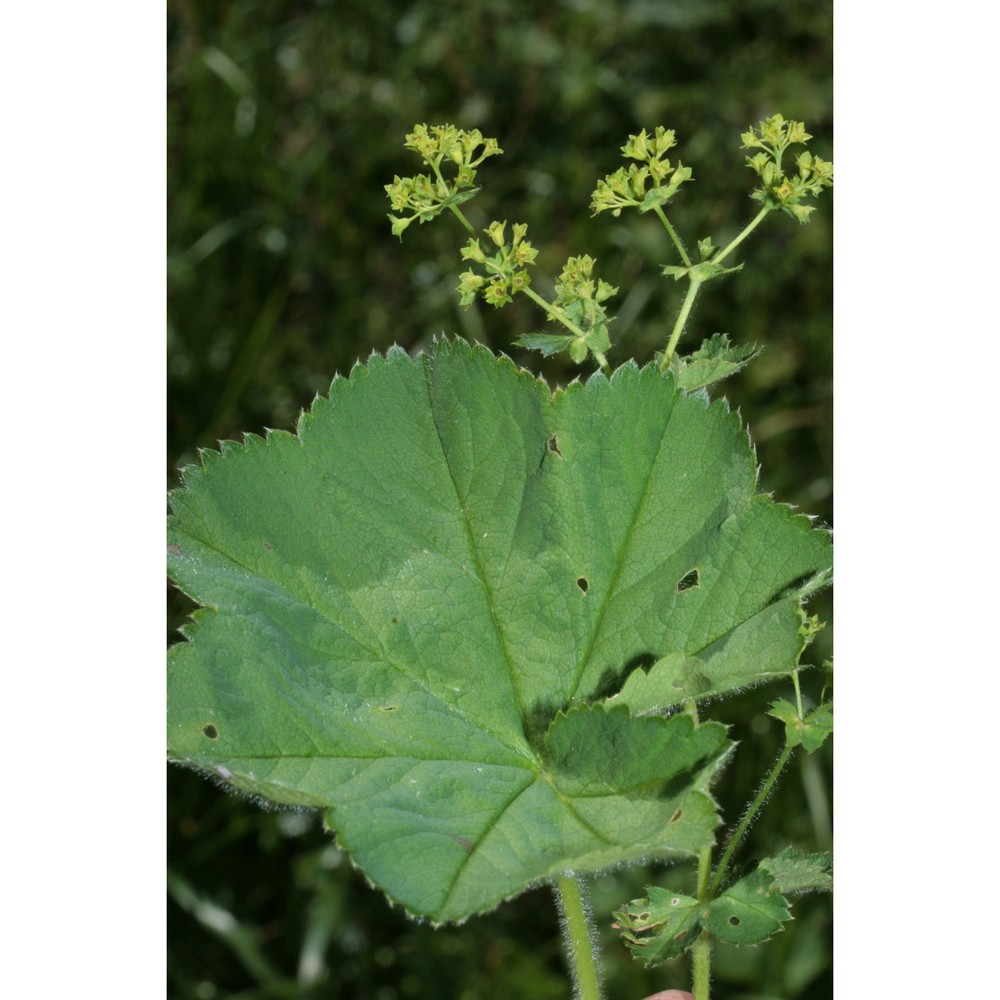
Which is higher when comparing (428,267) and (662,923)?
(428,267)

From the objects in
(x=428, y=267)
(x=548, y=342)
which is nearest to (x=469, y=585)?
(x=548, y=342)

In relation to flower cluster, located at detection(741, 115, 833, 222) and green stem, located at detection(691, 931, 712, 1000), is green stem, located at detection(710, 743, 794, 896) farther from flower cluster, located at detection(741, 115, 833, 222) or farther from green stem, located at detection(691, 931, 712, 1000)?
flower cluster, located at detection(741, 115, 833, 222)

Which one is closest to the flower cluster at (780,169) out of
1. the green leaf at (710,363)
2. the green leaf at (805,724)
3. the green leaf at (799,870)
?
the green leaf at (710,363)

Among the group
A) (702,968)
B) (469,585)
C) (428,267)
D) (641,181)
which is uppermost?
(428,267)

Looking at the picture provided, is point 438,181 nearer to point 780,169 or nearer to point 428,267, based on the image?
point 780,169

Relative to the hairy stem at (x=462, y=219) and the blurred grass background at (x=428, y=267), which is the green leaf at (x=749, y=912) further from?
the blurred grass background at (x=428, y=267)

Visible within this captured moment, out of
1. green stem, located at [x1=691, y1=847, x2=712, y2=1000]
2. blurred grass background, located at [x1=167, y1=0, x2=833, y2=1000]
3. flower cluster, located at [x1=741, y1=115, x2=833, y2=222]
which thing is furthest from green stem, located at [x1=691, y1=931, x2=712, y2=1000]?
blurred grass background, located at [x1=167, y1=0, x2=833, y2=1000]
